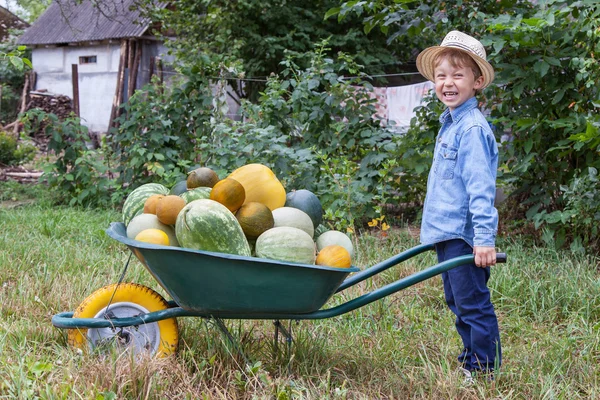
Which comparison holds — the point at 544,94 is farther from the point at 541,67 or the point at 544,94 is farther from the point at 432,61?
the point at 432,61

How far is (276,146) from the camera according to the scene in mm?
5195

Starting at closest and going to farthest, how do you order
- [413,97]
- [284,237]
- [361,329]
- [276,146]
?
[284,237] → [361,329] → [276,146] → [413,97]

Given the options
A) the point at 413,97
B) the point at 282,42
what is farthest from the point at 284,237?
the point at 282,42

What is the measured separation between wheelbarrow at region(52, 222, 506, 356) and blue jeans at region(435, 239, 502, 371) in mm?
175

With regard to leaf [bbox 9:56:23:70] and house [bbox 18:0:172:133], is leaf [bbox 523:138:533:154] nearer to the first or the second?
leaf [bbox 9:56:23:70]

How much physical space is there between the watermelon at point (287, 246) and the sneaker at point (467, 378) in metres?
0.81

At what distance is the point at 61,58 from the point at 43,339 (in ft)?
61.5

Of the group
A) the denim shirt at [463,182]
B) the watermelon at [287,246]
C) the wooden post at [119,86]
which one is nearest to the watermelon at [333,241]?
the watermelon at [287,246]

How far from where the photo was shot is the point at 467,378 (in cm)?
263

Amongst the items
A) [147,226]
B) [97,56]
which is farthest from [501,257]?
[97,56]

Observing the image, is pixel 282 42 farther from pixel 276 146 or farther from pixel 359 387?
pixel 359 387

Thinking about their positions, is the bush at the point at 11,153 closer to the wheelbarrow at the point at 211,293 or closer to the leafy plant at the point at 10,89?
the leafy plant at the point at 10,89

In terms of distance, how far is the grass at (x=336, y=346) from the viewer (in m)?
2.45

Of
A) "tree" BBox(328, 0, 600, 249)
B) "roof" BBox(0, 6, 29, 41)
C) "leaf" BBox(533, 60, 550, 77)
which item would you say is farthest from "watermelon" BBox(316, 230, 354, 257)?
"roof" BBox(0, 6, 29, 41)
